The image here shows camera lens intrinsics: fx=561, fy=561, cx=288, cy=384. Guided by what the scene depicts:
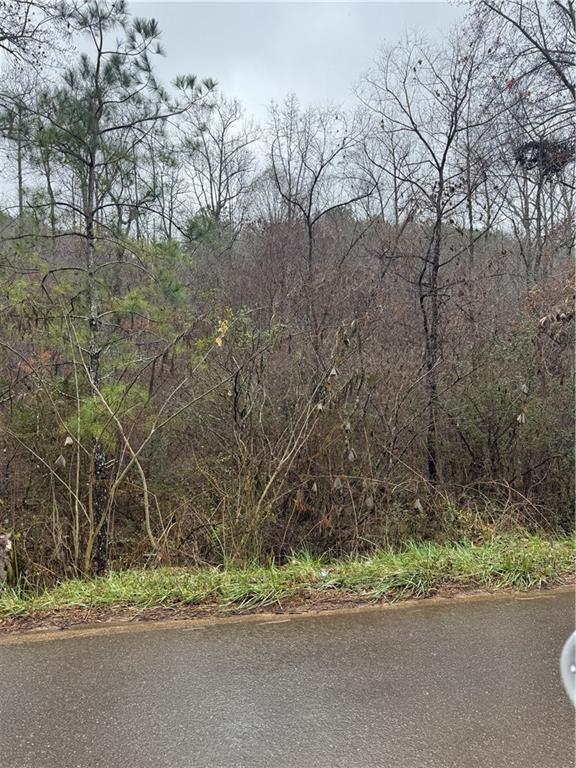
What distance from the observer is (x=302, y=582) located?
402cm

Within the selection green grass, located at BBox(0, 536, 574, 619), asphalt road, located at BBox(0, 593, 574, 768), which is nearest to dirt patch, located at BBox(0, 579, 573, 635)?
green grass, located at BBox(0, 536, 574, 619)

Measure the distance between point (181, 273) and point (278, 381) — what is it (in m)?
2.16

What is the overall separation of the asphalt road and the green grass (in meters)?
0.33

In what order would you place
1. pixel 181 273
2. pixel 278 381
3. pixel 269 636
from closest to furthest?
pixel 269 636 < pixel 278 381 < pixel 181 273

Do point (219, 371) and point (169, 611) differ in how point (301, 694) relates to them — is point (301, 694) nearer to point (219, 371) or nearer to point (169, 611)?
point (169, 611)

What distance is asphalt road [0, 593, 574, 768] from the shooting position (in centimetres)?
224

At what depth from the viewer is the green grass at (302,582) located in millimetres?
3793

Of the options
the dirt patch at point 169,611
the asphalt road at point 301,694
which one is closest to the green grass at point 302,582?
the dirt patch at point 169,611

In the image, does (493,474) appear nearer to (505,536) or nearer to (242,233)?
(505,536)

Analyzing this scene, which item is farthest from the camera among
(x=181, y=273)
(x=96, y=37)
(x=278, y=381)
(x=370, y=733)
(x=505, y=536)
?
(x=181, y=273)

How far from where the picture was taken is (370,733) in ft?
7.68

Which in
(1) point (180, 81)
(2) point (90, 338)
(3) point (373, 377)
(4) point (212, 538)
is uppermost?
(1) point (180, 81)

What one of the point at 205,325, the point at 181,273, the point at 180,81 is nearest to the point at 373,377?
the point at 205,325

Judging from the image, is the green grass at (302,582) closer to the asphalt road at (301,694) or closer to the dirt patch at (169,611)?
the dirt patch at (169,611)
